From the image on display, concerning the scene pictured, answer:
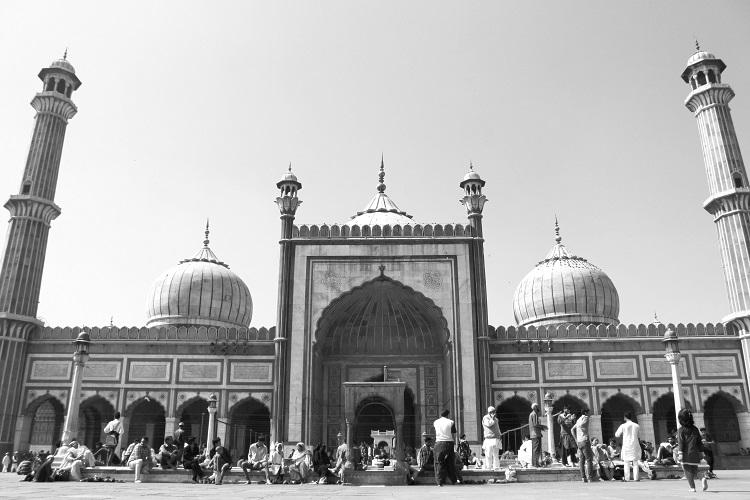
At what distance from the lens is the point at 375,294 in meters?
21.8

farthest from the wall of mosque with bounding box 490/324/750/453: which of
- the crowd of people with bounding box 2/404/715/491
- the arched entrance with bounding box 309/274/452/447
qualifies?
the crowd of people with bounding box 2/404/715/491

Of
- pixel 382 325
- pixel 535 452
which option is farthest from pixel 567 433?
pixel 382 325

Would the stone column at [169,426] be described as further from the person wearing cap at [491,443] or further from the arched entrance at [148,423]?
the person wearing cap at [491,443]

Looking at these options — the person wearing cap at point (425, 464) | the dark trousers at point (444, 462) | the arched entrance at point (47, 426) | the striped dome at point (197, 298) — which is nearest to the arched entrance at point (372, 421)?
the striped dome at point (197, 298)

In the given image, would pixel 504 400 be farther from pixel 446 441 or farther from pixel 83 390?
Answer: pixel 83 390

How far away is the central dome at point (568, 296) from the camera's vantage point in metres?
26.0

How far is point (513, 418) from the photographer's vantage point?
21.3 metres

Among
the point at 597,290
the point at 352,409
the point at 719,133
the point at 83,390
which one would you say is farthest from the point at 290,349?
the point at 719,133

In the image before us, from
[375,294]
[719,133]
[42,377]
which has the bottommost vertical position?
[42,377]

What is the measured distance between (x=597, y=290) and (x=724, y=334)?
19.6 ft

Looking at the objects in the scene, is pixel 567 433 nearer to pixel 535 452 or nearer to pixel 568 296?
pixel 535 452

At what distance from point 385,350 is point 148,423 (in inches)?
347

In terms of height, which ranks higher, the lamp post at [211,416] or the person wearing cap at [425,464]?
the lamp post at [211,416]

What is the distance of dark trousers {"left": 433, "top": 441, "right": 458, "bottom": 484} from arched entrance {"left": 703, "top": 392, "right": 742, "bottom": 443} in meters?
14.8
